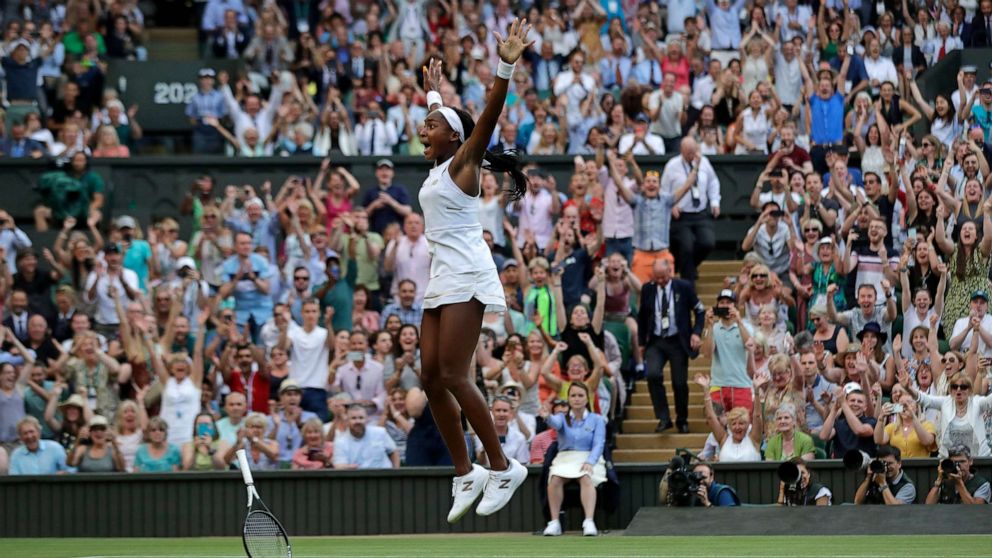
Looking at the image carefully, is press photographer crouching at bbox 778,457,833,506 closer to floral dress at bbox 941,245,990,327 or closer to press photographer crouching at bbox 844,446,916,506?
press photographer crouching at bbox 844,446,916,506

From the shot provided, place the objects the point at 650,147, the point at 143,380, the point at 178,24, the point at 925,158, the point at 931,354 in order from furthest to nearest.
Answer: the point at 178,24 → the point at 650,147 → the point at 925,158 → the point at 143,380 → the point at 931,354

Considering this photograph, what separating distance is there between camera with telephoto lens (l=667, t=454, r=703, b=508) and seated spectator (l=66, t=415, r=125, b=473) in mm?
5175

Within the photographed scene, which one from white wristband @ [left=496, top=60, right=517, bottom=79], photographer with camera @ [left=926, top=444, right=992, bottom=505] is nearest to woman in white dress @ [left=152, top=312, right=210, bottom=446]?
photographer with camera @ [left=926, top=444, right=992, bottom=505]

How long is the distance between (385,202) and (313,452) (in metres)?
4.12

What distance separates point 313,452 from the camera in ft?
49.7

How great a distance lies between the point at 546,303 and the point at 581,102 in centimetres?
468

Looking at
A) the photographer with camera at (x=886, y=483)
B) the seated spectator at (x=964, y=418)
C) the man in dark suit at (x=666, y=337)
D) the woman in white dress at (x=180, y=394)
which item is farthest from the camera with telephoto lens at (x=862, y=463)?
the woman in white dress at (x=180, y=394)

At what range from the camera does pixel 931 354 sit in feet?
48.8

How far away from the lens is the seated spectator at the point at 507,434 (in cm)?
1477

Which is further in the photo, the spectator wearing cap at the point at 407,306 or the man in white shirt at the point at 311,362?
the spectator wearing cap at the point at 407,306

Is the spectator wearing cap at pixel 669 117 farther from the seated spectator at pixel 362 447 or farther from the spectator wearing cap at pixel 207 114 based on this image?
the seated spectator at pixel 362 447

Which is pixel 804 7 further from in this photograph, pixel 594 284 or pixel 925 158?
pixel 594 284

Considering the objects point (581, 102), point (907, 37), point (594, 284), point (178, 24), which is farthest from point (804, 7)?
point (178, 24)

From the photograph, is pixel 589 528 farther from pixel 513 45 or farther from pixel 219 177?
pixel 219 177
